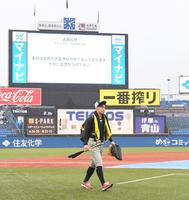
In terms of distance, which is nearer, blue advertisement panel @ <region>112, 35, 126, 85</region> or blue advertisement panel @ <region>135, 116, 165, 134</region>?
blue advertisement panel @ <region>112, 35, 126, 85</region>

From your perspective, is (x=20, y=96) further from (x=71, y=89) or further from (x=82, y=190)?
(x=82, y=190)

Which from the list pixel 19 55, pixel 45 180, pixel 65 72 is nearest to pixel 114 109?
pixel 65 72

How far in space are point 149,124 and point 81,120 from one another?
5146 mm

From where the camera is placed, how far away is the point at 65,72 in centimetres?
4084

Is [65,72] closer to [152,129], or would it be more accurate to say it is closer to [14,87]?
[14,87]

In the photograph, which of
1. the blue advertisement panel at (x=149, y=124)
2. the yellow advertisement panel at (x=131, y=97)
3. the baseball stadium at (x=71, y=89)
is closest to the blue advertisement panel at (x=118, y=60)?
the baseball stadium at (x=71, y=89)

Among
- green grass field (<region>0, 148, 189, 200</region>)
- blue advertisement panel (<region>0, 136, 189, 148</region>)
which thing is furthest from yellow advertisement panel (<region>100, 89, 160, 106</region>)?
green grass field (<region>0, 148, 189, 200</region>)

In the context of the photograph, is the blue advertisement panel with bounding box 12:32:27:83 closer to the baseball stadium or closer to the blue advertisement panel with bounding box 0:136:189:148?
the baseball stadium

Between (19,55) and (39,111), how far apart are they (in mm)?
6771

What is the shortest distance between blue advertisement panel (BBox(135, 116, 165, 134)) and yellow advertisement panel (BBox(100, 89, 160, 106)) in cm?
113

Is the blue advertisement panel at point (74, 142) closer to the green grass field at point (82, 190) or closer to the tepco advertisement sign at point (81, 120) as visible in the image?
the tepco advertisement sign at point (81, 120)

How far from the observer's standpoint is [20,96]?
137 ft

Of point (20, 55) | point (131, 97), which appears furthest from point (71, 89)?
point (131, 97)

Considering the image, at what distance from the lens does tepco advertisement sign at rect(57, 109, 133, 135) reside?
138 feet
